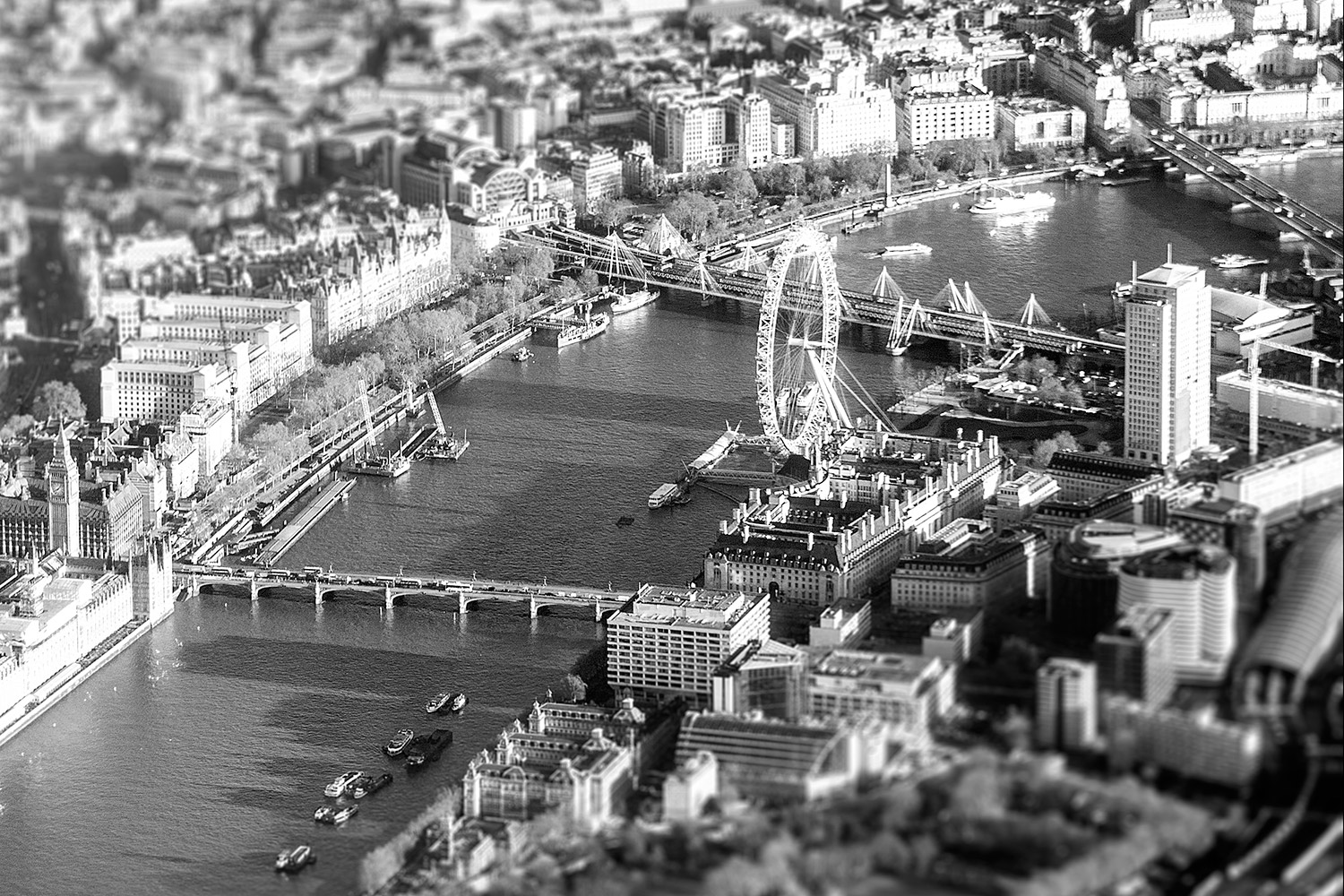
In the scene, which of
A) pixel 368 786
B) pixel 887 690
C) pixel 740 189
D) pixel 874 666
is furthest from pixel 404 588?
pixel 740 189

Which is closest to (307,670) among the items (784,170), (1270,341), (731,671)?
(731,671)

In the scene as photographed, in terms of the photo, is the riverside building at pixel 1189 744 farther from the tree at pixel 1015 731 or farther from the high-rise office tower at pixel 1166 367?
the high-rise office tower at pixel 1166 367

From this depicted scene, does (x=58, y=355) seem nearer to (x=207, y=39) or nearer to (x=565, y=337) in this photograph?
(x=565, y=337)

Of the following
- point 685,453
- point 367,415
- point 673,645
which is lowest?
point 673,645

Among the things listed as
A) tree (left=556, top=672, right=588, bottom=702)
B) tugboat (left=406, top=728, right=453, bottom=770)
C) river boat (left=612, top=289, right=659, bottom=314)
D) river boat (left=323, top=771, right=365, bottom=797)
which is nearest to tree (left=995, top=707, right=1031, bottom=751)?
tree (left=556, top=672, right=588, bottom=702)

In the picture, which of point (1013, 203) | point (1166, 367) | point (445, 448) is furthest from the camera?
point (1013, 203)

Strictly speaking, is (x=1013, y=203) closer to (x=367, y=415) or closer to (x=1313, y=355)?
(x=1313, y=355)
